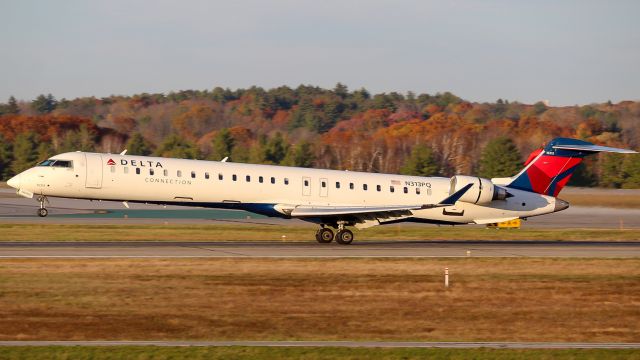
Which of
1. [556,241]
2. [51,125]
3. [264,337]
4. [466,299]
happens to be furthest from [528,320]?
[51,125]

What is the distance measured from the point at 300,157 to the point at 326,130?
8909 centimetres

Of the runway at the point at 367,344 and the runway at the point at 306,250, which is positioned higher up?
the runway at the point at 306,250

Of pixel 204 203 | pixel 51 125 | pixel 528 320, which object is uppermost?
pixel 51 125

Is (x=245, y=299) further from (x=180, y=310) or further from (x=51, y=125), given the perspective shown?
(x=51, y=125)

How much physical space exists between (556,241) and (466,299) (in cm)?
1763

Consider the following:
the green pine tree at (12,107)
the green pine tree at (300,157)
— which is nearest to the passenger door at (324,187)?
the green pine tree at (300,157)

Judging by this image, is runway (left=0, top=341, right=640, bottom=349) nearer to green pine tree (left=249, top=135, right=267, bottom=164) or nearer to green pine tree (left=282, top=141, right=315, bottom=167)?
green pine tree (left=282, top=141, right=315, bottom=167)

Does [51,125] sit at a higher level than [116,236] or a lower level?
higher

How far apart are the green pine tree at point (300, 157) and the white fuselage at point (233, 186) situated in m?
48.7

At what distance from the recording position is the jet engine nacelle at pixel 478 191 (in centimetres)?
3622

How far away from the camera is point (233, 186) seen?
3441 cm

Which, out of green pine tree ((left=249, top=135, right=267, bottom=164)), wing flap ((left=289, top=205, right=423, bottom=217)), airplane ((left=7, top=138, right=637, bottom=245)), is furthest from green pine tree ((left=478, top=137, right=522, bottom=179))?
wing flap ((left=289, top=205, right=423, bottom=217))

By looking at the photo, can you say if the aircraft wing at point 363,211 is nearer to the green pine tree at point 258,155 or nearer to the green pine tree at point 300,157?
the green pine tree at point 300,157

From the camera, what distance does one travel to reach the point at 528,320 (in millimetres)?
20828
